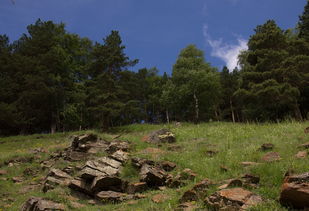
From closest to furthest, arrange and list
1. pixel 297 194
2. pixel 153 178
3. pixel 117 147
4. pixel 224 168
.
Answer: pixel 297 194 < pixel 224 168 < pixel 153 178 < pixel 117 147

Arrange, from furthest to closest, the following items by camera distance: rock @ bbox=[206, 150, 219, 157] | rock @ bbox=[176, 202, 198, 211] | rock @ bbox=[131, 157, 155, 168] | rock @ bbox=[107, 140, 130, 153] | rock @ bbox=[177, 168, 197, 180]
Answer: rock @ bbox=[107, 140, 130, 153] → rock @ bbox=[206, 150, 219, 157] → rock @ bbox=[131, 157, 155, 168] → rock @ bbox=[177, 168, 197, 180] → rock @ bbox=[176, 202, 198, 211]

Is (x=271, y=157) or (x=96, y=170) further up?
(x=271, y=157)

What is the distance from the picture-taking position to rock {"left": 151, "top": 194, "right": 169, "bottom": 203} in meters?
6.53

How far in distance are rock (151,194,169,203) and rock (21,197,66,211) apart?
275cm

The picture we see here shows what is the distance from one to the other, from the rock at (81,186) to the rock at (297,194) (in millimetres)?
6380

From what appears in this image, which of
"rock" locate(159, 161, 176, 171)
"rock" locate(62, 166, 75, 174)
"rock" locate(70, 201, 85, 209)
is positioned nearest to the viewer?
"rock" locate(70, 201, 85, 209)

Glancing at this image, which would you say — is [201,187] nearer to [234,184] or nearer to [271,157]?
[234,184]

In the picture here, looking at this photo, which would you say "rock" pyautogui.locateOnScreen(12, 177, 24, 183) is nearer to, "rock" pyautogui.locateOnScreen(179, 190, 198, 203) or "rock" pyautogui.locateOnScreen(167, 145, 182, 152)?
"rock" pyautogui.locateOnScreen(167, 145, 182, 152)

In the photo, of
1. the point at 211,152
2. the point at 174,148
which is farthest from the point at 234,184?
the point at 174,148

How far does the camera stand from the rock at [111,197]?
756cm

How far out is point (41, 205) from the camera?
684 centimetres

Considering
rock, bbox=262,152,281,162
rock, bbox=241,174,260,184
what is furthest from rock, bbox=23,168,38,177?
rock, bbox=262,152,281,162

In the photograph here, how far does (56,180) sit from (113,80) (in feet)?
69.2

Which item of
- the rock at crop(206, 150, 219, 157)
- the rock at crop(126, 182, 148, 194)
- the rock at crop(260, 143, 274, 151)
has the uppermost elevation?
the rock at crop(260, 143, 274, 151)
